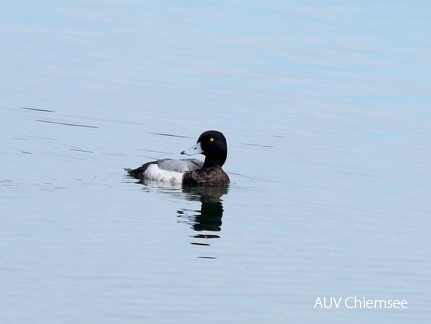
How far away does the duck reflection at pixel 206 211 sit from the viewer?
698 inches

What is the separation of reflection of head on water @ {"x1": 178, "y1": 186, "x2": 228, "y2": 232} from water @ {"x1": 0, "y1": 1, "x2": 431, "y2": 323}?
0.05 m

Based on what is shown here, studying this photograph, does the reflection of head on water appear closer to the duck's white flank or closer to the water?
the water

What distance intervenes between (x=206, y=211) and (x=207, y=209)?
0.20 metres

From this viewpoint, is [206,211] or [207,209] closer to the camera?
[206,211]

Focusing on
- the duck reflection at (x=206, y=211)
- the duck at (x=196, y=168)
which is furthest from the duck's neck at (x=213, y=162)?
the duck reflection at (x=206, y=211)

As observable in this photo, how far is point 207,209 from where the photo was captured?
1917 centimetres

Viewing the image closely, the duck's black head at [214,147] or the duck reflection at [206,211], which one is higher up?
the duck's black head at [214,147]

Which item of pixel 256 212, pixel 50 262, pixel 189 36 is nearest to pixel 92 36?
pixel 189 36

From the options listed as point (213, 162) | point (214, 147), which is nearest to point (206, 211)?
point (213, 162)

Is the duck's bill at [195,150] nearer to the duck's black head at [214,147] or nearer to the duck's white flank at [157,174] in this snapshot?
the duck's black head at [214,147]

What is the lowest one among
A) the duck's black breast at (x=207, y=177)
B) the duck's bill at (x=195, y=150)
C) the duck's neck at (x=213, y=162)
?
the duck's black breast at (x=207, y=177)

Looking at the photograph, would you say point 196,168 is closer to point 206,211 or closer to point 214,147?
point 214,147

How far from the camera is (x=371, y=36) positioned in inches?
1591

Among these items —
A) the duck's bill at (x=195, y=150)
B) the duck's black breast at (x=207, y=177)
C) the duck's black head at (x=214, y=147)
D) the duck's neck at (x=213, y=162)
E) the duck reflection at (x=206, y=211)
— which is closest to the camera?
the duck reflection at (x=206, y=211)
